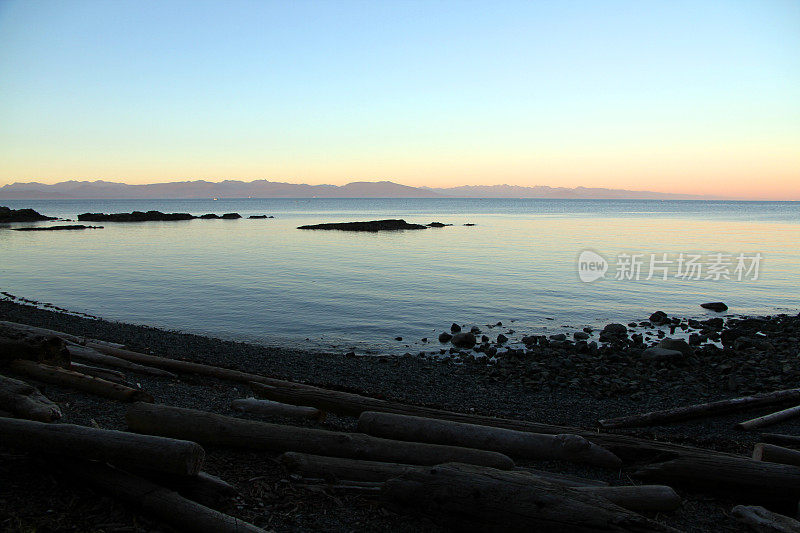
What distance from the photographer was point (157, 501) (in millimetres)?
4746

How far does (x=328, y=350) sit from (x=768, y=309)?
65.5 feet

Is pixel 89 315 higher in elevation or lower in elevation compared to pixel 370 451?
lower

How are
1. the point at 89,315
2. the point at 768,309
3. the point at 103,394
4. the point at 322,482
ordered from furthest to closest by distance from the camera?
the point at 768,309
the point at 89,315
the point at 103,394
the point at 322,482

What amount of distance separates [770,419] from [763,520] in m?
5.12

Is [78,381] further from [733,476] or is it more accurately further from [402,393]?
[733,476]

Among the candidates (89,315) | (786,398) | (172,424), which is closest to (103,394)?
(172,424)

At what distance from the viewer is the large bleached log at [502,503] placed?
180 inches

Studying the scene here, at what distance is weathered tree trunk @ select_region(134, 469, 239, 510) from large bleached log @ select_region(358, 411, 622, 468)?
89.5 inches

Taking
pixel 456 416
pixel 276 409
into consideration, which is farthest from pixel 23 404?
pixel 456 416

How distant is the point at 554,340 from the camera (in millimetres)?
17375

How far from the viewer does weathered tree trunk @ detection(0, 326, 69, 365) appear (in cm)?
849

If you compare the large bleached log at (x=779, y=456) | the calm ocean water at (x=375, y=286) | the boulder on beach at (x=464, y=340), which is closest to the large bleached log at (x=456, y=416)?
the large bleached log at (x=779, y=456)

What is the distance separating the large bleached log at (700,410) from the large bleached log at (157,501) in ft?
25.2

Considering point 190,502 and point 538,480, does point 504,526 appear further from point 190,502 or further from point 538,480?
point 190,502
